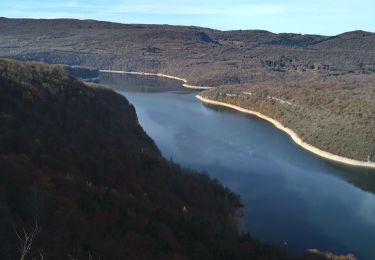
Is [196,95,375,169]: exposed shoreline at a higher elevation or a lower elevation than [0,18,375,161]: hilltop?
lower

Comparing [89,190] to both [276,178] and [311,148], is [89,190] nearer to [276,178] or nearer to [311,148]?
[276,178]

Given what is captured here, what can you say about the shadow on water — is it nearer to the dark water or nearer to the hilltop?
the dark water

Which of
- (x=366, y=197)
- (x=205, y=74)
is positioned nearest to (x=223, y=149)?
(x=366, y=197)

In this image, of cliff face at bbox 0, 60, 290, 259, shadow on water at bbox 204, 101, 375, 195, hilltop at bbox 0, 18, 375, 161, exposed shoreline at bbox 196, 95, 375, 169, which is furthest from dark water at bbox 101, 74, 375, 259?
hilltop at bbox 0, 18, 375, 161

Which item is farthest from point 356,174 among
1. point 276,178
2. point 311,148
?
point 311,148

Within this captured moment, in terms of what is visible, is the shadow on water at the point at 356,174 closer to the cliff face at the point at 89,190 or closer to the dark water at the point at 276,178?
the dark water at the point at 276,178

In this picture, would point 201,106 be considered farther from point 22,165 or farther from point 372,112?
point 22,165
